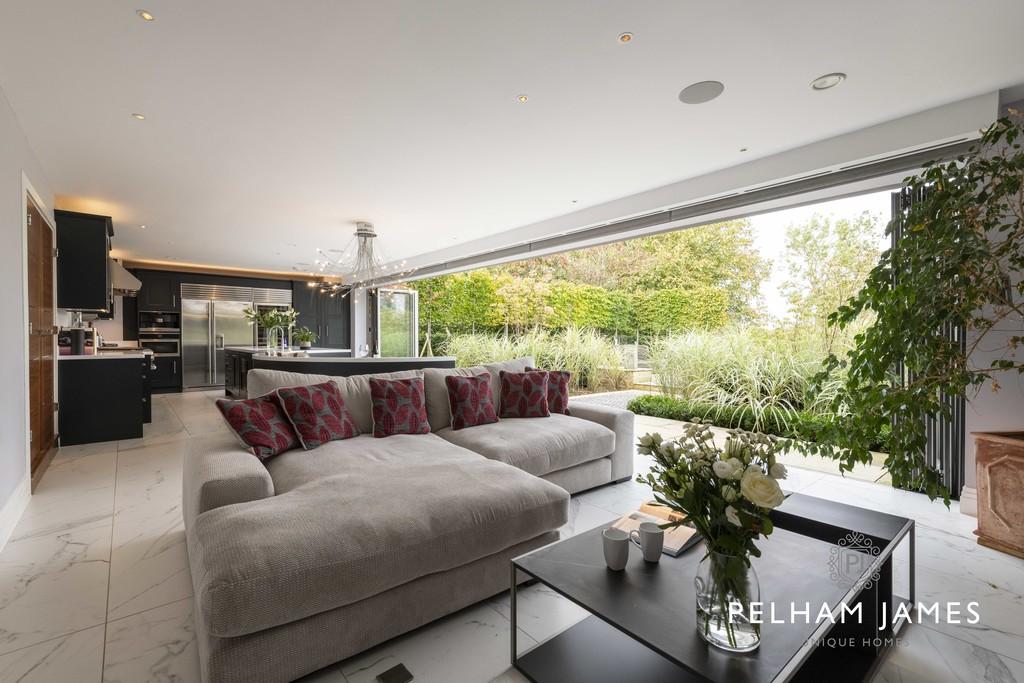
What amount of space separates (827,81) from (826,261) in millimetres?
4893

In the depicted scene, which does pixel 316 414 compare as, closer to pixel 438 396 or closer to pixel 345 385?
pixel 345 385

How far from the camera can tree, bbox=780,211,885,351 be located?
20.2ft

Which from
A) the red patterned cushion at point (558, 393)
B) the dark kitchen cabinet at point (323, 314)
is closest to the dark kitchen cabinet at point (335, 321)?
the dark kitchen cabinet at point (323, 314)

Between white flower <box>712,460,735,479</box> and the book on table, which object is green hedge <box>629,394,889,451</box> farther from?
white flower <box>712,460,735,479</box>

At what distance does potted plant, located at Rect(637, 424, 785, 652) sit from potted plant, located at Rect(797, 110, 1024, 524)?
153cm

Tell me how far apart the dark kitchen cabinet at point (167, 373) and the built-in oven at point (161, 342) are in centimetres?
9

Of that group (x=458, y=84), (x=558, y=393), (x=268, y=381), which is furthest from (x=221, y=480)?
(x=558, y=393)

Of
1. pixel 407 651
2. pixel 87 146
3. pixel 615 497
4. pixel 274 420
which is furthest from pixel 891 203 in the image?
pixel 87 146

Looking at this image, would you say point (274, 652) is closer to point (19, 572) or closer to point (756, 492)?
point (756, 492)

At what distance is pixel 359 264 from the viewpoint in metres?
6.06

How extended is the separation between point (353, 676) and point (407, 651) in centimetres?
20

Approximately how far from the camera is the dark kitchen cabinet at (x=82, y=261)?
14.8ft

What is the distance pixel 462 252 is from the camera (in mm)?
7246

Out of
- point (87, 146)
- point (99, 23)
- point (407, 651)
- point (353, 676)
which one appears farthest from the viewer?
point (87, 146)
